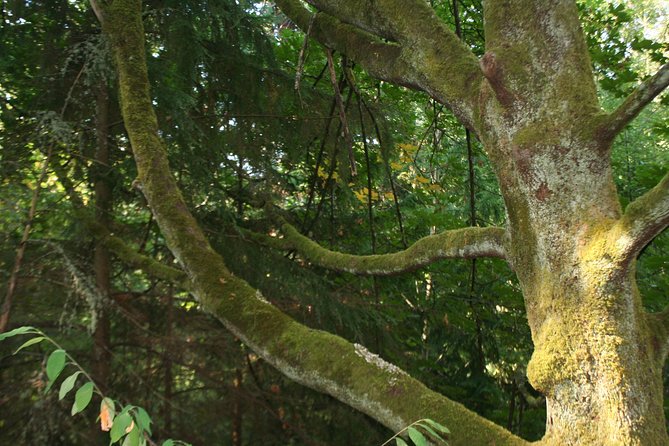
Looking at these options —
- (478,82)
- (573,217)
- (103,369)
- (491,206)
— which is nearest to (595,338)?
(573,217)

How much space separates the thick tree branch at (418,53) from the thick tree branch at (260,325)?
110cm

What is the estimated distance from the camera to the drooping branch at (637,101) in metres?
1.32

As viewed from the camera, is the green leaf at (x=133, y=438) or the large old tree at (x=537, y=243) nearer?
the green leaf at (x=133, y=438)

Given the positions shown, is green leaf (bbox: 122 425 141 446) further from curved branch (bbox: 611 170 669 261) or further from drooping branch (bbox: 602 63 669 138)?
drooping branch (bbox: 602 63 669 138)

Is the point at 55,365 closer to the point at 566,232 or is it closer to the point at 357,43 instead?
the point at 566,232

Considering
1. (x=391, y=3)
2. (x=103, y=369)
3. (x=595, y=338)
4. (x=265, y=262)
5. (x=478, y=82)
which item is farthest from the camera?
(x=265, y=262)

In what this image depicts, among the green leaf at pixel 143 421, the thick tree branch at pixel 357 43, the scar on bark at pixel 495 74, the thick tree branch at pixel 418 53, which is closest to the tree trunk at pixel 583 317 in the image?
the scar on bark at pixel 495 74

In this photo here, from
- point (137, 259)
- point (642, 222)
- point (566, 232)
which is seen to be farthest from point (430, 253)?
point (137, 259)

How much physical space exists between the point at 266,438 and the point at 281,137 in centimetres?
287

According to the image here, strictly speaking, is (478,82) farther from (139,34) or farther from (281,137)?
(281,137)

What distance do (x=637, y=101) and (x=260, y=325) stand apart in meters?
1.63

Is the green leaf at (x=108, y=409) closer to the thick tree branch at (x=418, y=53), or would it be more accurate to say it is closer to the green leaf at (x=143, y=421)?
the green leaf at (x=143, y=421)

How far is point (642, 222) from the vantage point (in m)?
1.36

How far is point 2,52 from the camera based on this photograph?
368 centimetres
